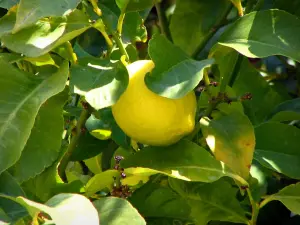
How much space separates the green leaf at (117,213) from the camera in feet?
1.96

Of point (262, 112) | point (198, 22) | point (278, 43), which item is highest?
point (278, 43)

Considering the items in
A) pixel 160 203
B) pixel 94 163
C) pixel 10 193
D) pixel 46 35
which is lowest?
pixel 94 163

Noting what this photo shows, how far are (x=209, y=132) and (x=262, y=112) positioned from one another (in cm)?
34

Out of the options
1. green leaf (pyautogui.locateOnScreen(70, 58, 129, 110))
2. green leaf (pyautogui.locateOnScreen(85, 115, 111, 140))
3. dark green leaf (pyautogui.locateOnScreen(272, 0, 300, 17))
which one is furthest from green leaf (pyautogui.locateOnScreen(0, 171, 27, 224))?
dark green leaf (pyautogui.locateOnScreen(272, 0, 300, 17))

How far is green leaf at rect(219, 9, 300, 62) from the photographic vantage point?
2.38 feet

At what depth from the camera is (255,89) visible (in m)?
1.07

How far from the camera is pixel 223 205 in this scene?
2.79 feet

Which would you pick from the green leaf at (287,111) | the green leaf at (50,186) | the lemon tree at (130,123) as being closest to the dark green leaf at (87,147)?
the lemon tree at (130,123)

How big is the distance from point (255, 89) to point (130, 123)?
41cm

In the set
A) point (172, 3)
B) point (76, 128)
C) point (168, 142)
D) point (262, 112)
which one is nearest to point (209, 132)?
point (168, 142)

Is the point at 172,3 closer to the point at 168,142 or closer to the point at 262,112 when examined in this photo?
the point at 262,112

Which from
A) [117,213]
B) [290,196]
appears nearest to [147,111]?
[117,213]

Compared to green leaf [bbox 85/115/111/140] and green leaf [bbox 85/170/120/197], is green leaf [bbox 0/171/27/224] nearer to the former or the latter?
green leaf [bbox 85/170/120/197]

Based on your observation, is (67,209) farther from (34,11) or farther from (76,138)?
(76,138)
